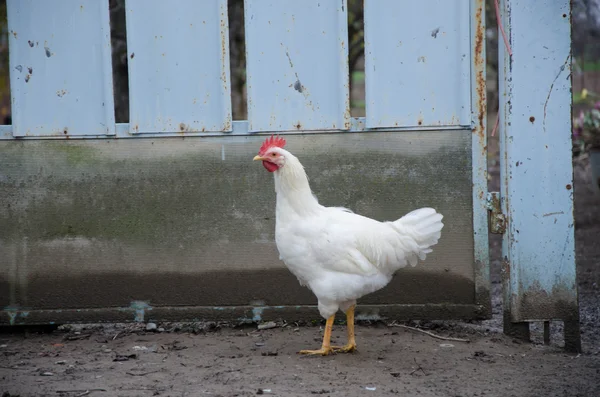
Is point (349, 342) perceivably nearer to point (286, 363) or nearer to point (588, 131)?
point (286, 363)

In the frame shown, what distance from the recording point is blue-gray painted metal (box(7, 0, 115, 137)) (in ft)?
14.8

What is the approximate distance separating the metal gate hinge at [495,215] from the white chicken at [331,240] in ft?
1.66

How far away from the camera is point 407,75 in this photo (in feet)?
14.7

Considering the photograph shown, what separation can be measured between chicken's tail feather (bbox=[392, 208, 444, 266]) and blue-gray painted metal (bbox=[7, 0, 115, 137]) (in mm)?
1939

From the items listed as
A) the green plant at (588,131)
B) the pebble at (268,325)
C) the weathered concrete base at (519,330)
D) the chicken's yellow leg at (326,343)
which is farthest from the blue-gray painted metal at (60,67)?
the green plant at (588,131)

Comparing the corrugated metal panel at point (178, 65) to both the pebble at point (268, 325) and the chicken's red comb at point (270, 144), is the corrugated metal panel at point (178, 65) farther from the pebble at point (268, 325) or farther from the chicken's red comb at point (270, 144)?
the pebble at point (268, 325)

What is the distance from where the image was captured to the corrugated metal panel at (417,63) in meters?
4.41

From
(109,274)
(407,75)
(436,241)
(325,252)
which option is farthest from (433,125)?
(109,274)

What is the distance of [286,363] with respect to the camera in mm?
4090

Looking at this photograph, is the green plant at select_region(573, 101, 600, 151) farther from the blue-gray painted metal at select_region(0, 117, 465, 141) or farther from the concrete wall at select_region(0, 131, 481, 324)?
the blue-gray painted metal at select_region(0, 117, 465, 141)

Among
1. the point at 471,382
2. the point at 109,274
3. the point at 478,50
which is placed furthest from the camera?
the point at 109,274

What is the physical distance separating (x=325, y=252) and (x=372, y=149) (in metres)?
0.85

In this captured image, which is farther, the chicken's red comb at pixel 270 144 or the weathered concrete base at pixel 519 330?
the weathered concrete base at pixel 519 330

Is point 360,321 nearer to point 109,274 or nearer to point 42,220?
point 109,274
